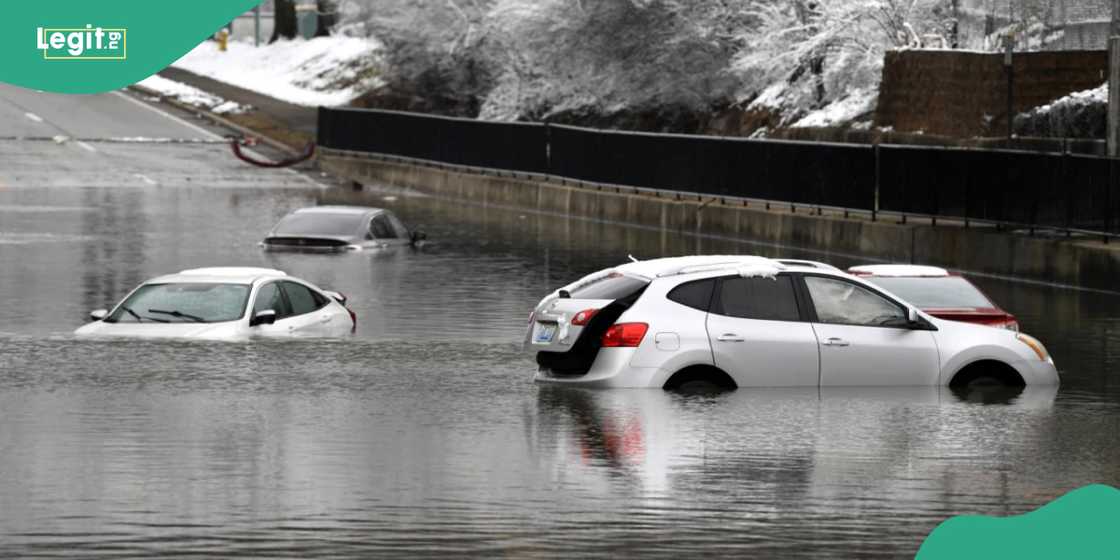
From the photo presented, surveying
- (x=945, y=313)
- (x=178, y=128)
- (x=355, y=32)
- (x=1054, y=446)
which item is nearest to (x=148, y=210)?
(x=178, y=128)

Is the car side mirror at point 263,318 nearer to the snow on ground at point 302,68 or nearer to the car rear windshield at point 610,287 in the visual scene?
the car rear windshield at point 610,287

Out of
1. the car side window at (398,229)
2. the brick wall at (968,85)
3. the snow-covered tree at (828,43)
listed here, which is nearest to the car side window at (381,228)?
the car side window at (398,229)

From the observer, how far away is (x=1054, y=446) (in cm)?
1486

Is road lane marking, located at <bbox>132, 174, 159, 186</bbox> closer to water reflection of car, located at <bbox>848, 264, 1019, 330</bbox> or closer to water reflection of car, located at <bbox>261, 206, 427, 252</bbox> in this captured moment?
water reflection of car, located at <bbox>261, 206, 427, 252</bbox>

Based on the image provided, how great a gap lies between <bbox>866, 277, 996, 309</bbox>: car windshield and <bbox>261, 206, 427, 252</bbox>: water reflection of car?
704 inches

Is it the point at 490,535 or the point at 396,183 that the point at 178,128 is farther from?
the point at 490,535

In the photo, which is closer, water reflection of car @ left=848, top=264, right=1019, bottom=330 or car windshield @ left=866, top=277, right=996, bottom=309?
water reflection of car @ left=848, top=264, right=1019, bottom=330

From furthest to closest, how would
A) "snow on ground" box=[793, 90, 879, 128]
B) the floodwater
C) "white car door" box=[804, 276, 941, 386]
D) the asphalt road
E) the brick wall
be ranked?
the asphalt road < "snow on ground" box=[793, 90, 879, 128] < the brick wall < "white car door" box=[804, 276, 941, 386] < the floodwater

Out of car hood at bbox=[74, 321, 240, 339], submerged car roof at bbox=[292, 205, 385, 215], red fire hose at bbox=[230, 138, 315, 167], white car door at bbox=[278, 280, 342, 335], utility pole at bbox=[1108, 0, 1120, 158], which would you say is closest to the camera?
car hood at bbox=[74, 321, 240, 339]

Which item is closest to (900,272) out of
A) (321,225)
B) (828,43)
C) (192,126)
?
(321,225)

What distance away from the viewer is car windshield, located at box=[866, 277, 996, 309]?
790 inches

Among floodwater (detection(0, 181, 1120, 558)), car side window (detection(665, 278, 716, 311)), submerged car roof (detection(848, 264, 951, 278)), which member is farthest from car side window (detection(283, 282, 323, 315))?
car side window (detection(665, 278, 716, 311))

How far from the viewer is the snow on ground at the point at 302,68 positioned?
295ft

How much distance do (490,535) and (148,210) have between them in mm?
38005
